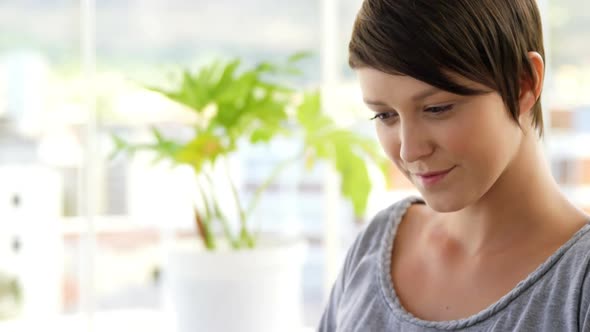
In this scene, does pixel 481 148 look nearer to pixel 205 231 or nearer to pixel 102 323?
pixel 205 231

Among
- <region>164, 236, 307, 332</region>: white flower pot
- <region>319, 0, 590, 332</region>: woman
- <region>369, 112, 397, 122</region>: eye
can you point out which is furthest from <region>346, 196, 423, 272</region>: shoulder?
<region>164, 236, 307, 332</region>: white flower pot

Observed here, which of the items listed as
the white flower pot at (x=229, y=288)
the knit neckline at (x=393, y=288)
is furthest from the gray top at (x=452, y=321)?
the white flower pot at (x=229, y=288)

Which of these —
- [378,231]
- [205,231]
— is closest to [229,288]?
[205,231]

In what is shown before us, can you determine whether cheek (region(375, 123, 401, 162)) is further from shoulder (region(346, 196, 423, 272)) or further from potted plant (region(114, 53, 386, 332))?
potted plant (region(114, 53, 386, 332))

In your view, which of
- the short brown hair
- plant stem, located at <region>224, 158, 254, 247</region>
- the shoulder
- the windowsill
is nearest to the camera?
the short brown hair

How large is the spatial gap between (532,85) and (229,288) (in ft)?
3.05

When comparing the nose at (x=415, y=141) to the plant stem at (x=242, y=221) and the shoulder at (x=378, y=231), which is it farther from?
the plant stem at (x=242, y=221)

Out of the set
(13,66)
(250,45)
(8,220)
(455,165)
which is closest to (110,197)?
(8,220)

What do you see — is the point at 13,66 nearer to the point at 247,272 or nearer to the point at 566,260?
the point at 247,272

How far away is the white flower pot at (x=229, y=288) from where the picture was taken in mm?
1557

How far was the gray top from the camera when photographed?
30.2 inches

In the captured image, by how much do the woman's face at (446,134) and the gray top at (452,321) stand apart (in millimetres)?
120

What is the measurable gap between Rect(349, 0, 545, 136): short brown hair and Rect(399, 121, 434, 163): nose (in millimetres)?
58

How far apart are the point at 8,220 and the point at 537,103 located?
1.70 metres
